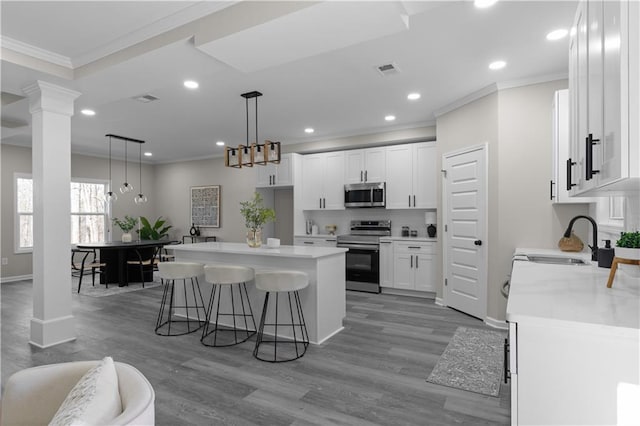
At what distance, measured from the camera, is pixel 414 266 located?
5406mm

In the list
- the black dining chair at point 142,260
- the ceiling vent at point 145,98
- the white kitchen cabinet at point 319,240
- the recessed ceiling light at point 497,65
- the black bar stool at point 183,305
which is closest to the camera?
the recessed ceiling light at point 497,65

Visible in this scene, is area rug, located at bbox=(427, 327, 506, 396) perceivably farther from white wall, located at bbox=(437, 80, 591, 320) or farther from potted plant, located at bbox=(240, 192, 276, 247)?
potted plant, located at bbox=(240, 192, 276, 247)

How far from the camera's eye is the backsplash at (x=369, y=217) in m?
6.00

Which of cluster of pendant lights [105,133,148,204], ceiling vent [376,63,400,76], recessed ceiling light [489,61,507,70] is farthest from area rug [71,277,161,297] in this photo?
recessed ceiling light [489,61,507,70]

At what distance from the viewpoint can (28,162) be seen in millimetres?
6922

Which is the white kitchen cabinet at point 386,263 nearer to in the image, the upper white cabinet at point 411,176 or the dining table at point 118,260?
the upper white cabinet at point 411,176

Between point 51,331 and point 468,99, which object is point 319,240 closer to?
point 468,99

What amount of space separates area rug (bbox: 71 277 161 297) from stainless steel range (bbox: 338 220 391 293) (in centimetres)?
362

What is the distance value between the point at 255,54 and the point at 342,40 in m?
0.68

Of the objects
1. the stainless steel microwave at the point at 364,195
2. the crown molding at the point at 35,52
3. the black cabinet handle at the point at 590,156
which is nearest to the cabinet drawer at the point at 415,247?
the stainless steel microwave at the point at 364,195

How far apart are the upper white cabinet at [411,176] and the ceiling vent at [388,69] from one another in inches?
87.0

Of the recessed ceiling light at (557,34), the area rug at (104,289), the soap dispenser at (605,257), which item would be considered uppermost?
the recessed ceiling light at (557,34)

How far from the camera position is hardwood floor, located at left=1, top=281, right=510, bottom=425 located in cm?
223

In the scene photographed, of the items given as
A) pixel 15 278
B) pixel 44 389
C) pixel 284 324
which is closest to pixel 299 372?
pixel 284 324
